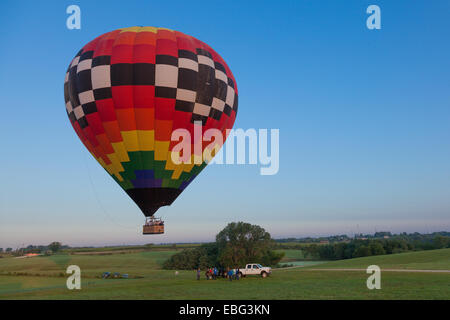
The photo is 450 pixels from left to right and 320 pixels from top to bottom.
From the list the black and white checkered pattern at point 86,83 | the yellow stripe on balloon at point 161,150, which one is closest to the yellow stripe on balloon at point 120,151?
the yellow stripe on balloon at point 161,150

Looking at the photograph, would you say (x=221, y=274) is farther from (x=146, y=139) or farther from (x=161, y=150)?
(x=146, y=139)

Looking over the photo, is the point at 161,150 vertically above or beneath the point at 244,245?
above

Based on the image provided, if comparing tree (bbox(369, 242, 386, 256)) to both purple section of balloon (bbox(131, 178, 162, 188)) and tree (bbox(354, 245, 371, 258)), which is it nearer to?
tree (bbox(354, 245, 371, 258))

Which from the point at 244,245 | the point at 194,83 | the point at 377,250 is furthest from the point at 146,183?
the point at 377,250

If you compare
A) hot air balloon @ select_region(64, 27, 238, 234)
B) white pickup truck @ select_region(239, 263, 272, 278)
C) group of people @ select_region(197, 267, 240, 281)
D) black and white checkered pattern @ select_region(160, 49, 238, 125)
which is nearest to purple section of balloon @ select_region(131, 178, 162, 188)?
hot air balloon @ select_region(64, 27, 238, 234)
